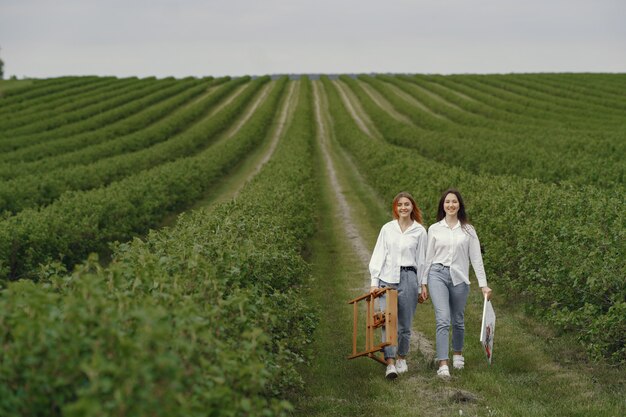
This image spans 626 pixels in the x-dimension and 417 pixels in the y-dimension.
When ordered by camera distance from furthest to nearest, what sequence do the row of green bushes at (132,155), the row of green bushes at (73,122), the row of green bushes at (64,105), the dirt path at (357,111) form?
the dirt path at (357,111)
the row of green bushes at (64,105)
the row of green bushes at (73,122)
the row of green bushes at (132,155)

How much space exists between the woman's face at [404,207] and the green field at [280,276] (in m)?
1.76

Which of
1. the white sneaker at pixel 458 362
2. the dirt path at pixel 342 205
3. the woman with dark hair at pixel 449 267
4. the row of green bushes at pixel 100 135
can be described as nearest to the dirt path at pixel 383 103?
the dirt path at pixel 342 205

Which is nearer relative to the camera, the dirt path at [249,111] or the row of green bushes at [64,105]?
the row of green bushes at [64,105]

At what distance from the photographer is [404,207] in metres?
9.41

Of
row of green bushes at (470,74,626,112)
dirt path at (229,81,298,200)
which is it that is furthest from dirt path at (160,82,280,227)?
row of green bushes at (470,74,626,112)

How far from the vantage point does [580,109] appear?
55.2 meters

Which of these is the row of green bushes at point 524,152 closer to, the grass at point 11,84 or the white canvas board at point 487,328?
the white canvas board at point 487,328

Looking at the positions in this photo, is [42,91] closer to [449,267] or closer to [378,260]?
[378,260]

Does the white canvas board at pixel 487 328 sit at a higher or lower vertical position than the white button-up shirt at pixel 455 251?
lower

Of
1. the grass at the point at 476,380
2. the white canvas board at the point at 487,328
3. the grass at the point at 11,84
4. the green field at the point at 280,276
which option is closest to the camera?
the green field at the point at 280,276

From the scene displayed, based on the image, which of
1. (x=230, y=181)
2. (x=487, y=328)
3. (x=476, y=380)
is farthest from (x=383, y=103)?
(x=476, y=380)

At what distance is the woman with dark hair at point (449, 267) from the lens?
927 centimetres

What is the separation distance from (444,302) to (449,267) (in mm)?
458

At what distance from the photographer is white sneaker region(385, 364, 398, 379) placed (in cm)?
933
